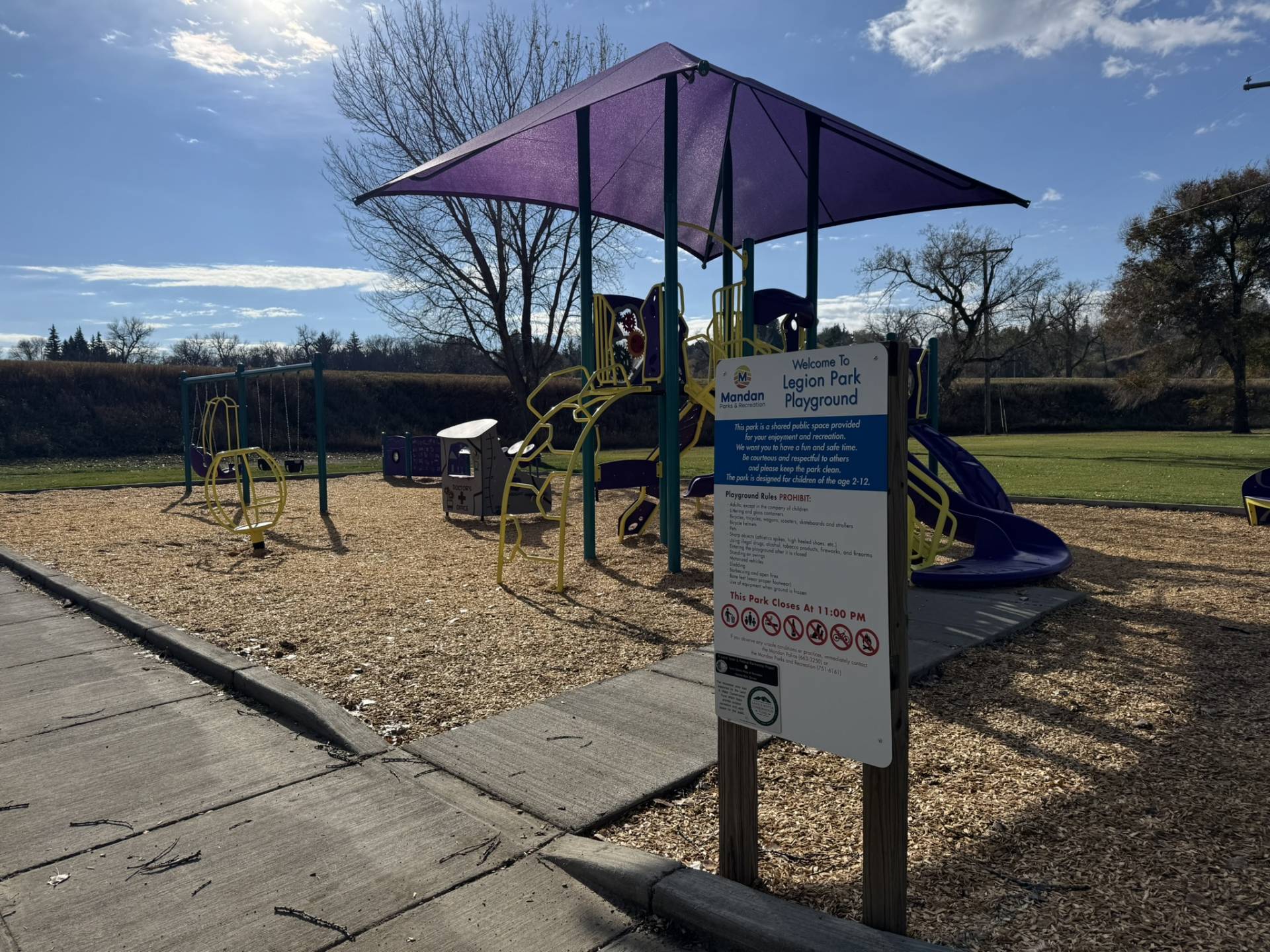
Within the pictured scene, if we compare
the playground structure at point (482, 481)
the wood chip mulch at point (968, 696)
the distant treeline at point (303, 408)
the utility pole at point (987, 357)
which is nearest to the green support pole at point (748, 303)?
the wood chip mulch at point (968, 696)

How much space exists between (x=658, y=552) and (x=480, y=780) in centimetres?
489

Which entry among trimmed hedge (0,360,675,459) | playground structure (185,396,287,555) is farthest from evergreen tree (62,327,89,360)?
playground structure (185,396,287,555)

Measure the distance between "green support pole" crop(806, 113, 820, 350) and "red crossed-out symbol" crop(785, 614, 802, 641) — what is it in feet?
18.7

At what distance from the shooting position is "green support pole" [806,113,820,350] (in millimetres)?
7730

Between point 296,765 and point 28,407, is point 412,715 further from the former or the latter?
point 28,407

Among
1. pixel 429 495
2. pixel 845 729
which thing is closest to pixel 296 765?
pixel 845 729

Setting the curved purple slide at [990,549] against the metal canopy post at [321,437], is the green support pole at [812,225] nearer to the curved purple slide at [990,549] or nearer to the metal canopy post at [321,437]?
the curved purple slide at [990,549]

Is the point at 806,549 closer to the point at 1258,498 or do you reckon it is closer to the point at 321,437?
the point at 1258,498

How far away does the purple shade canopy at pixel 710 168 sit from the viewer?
8070mm

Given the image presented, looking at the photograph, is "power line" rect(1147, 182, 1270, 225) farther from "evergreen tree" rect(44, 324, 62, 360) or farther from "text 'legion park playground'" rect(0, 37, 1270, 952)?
"evergreen tree" rect(44, 324, 62, 360)

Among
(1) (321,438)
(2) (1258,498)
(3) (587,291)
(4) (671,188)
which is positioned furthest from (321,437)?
(2) (1258,498)

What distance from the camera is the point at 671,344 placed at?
6.55 m

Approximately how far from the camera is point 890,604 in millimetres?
1955

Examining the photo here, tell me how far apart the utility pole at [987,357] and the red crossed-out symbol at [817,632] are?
46.2m
